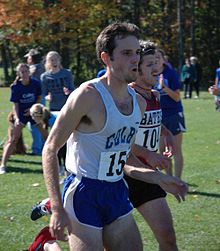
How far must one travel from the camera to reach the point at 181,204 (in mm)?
9039

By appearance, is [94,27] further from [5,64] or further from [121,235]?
[121,235]

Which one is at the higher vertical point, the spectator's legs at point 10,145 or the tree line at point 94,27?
the spectator's legs at point 10,145

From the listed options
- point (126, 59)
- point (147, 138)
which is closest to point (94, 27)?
point (147, 138)

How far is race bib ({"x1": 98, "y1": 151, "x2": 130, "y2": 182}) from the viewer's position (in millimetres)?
4715

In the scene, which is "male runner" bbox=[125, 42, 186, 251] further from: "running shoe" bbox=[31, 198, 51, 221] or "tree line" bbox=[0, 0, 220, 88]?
"tree line" bbox=[0, 0, 220, 88]

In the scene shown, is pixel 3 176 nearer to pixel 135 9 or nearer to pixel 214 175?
pixel 214 175

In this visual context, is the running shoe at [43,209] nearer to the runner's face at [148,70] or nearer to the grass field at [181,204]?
the grass field at [181,204]

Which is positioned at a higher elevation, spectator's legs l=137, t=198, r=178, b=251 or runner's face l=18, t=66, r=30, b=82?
spectator's legs l=137, t=198, r=178, b=251

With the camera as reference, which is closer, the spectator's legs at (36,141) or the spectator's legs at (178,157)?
the spectator's legs at (178,157)

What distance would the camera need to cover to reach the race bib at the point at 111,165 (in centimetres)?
471

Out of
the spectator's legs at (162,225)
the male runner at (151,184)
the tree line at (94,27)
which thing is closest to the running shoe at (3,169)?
the male runner at (151,184)

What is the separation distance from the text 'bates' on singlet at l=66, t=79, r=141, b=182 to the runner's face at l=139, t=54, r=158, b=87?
4.50 ft

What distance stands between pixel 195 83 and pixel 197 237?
26595mm

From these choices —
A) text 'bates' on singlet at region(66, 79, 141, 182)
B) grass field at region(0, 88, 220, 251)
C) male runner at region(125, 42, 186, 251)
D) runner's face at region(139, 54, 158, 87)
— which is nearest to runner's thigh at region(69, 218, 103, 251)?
text 'bates' on singlet at region(66, 79, 141, 182)
